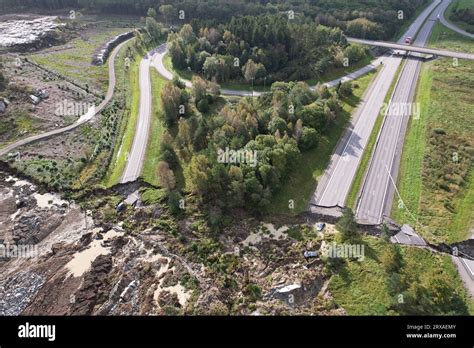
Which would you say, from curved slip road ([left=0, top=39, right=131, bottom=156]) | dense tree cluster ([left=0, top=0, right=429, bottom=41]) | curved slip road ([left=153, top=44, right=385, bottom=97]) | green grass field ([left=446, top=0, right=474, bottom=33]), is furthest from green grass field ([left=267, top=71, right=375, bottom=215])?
green grass field ([left=446, top=0, right=474, bottom=33])

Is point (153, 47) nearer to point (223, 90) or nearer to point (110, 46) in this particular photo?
point (110, 46)

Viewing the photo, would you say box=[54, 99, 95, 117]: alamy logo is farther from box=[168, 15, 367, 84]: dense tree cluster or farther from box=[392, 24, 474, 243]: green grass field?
box=[392, 24, 474, 243]: green grass field

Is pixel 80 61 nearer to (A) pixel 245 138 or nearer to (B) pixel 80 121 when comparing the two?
(B) pixel 80 121

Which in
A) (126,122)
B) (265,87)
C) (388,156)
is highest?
(265,87)

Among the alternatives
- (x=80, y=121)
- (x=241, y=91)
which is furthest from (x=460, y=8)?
(x=80, y=121)

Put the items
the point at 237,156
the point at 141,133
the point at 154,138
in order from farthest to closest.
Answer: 1. the point at 141,133
2. the point at 154,138
3. the point at 237,156
